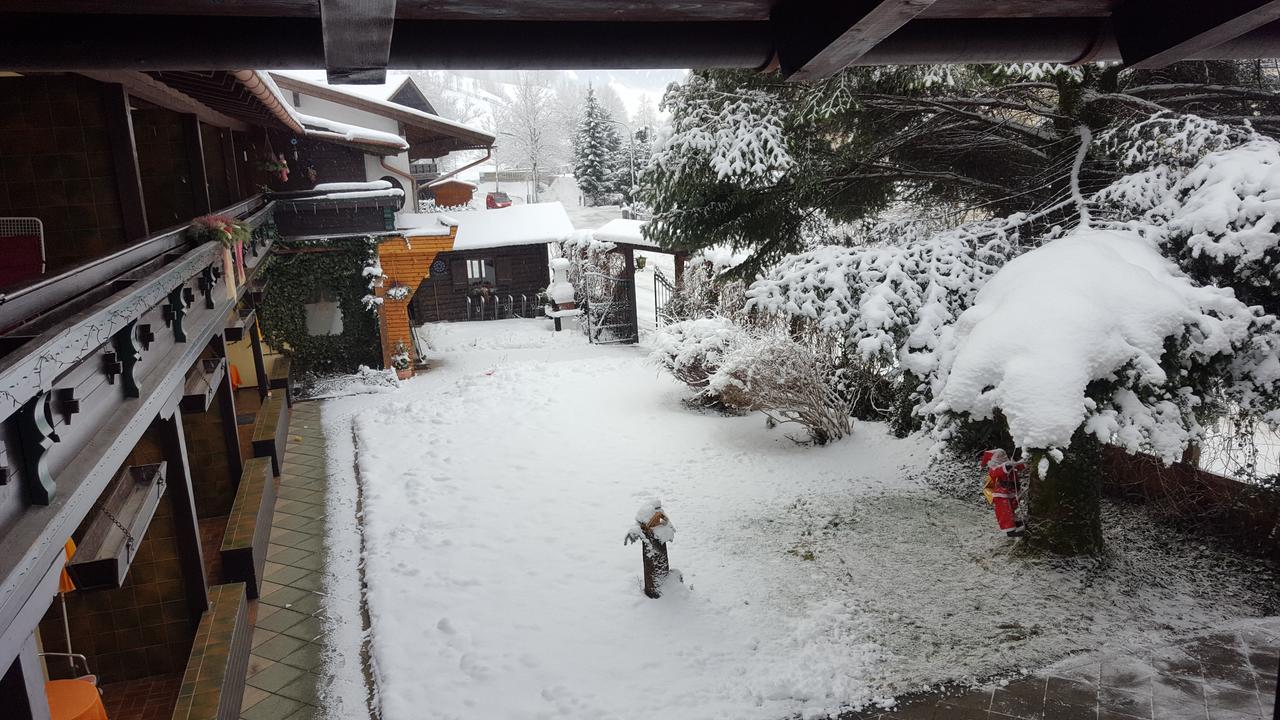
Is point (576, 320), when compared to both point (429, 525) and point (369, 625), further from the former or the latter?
point (369, 625)

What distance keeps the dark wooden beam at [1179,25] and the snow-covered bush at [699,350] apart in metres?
9.64

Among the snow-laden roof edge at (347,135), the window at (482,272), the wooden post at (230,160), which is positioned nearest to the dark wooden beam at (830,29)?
the wooden post at (230,160)

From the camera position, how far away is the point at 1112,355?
6.07 m

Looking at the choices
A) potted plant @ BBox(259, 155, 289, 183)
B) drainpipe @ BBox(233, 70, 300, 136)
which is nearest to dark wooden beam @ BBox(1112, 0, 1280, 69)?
drainpipe @ BBox(233, 70, 300, 136)

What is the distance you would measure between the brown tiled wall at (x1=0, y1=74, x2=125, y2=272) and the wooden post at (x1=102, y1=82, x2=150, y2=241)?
0.94 m

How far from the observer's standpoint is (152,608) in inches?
237

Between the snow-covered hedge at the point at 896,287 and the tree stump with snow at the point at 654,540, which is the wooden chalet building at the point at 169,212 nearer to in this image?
the tree stump with snow at the point at 654,540

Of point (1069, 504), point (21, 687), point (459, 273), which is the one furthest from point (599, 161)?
point (21, 687)

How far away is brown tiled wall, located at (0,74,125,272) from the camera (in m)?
6.37

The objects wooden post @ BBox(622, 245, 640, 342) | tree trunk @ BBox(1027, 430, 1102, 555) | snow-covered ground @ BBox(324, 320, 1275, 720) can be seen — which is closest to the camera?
snow-covered ground @ BBox(324, 320, 1275, 720)

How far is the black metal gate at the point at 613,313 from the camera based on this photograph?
1962cm

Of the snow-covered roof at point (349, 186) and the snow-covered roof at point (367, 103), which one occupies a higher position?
the snow-covered roof at point (367, 103)

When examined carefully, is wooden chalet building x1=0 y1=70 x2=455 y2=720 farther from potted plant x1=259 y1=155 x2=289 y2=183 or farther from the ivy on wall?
the ivy on wall

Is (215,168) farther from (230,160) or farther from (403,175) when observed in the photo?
(403,175)
